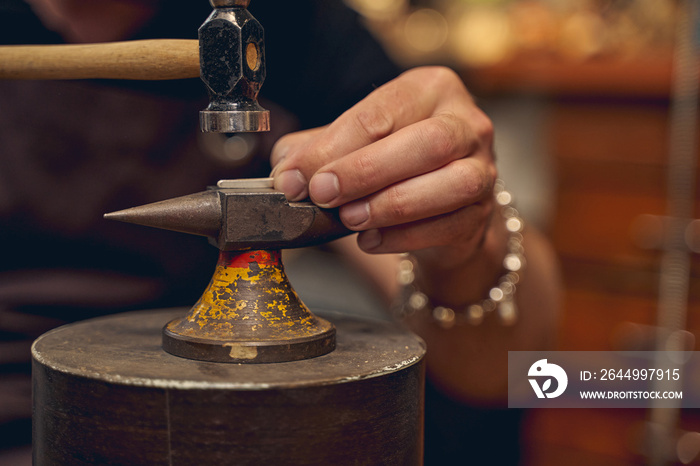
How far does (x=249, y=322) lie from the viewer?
2.52 ft

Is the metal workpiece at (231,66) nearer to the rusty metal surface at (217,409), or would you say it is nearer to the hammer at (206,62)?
the hammer at (206,62)

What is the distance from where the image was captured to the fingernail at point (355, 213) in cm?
85

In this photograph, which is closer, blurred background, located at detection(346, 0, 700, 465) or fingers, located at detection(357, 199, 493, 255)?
fingers, located at detection(357, 199, 493, 255)

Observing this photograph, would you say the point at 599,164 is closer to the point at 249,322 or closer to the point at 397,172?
the point at 397,172

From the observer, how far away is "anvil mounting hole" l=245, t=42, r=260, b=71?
80 centimetres

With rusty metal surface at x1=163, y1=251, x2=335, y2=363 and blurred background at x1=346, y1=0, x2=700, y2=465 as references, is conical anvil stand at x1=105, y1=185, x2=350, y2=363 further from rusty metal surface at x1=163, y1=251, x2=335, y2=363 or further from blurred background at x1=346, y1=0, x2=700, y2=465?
blurred background at x1=346, y1=0, x2=700, y2=465

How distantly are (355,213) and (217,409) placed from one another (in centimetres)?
29

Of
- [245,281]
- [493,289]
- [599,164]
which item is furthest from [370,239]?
[599,164]

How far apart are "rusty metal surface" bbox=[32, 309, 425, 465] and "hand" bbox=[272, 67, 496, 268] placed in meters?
0.18

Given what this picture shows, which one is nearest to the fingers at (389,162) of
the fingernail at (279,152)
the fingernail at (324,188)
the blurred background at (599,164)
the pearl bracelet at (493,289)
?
the fingernail at (324,188)

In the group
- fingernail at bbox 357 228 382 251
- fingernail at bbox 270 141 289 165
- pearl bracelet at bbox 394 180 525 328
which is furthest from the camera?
pearl bracelet at bbox 394 180 525 328

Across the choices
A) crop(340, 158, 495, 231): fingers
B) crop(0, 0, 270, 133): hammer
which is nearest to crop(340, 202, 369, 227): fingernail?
crop(340, 158, 495, 231): fingers

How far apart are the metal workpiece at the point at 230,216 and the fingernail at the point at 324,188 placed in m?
0.04

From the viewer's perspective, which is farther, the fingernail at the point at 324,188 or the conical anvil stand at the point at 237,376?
the fingernail at the point at 324,188
